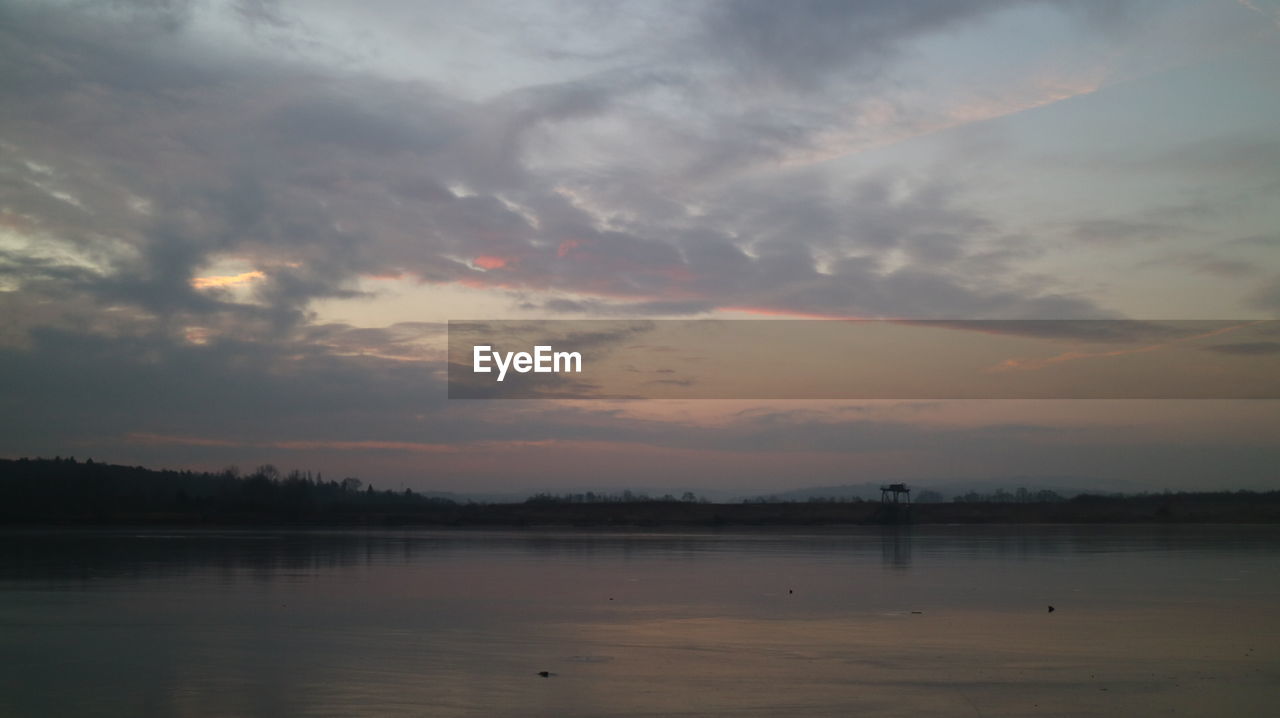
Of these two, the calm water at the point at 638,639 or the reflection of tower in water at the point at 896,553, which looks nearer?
the calm water at the point at 638,639

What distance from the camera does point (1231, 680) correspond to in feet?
42.7

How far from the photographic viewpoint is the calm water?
11.7m

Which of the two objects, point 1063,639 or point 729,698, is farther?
point 1063,639

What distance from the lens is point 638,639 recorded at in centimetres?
1620

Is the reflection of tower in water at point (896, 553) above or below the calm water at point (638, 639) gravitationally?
below

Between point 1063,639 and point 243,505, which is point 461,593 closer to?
point 1063,639

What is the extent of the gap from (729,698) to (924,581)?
52.0ft


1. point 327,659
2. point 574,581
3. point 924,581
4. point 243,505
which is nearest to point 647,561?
point 574,581

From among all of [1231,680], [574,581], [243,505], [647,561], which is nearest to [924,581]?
[574,581]

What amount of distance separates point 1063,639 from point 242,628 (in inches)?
537

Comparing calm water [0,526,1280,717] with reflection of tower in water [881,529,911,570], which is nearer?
calm water [0,526,1280,717]

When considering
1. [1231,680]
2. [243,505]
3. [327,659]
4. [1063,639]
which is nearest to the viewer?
[1231,680]

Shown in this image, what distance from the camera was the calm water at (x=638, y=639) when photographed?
1173cm

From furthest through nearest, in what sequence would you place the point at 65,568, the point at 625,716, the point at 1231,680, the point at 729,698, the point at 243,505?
the point at 243,505, the point at 65,568, the point at 1231,680, the point at 729,698, the point at 625,716
